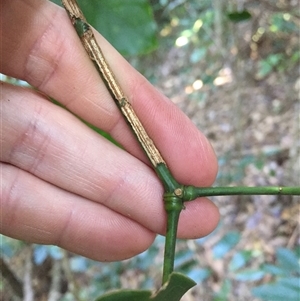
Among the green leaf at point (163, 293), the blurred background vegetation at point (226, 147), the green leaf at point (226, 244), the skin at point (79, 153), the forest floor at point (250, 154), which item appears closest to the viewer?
the green leaf at point (163, 293)

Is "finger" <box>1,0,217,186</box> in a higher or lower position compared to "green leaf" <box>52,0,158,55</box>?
lower

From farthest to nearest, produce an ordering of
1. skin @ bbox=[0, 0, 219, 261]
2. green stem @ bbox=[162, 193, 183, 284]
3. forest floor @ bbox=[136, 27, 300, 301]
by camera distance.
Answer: forest floor @ bbox=[136, 27, 300, 301] → skin @ bbox=[0, 0, 219, 261] → green stem @ bbox=[162, 193, 183, 284]

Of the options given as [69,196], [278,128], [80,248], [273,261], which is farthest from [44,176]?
[278,128]

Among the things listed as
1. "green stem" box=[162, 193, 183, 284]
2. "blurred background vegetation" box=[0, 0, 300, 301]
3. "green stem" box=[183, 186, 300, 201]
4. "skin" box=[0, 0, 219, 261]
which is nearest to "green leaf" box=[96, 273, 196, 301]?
"green stem" box=[162, 193, 183, 284]

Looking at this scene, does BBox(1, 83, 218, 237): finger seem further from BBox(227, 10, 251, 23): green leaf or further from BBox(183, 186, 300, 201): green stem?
BBox(227, 10, 251, 23): green leaf

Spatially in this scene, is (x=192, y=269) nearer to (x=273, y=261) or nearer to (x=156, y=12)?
(x=273, y=261)

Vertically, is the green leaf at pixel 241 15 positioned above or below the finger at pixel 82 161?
above

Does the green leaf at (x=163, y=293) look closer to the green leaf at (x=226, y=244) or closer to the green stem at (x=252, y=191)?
the green stem at (x=252, y=191)

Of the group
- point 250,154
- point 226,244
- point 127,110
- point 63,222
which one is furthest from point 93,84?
point 250,154

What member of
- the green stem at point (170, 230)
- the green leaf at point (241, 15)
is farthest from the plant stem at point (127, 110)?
the green leaf at point (241, 15)
